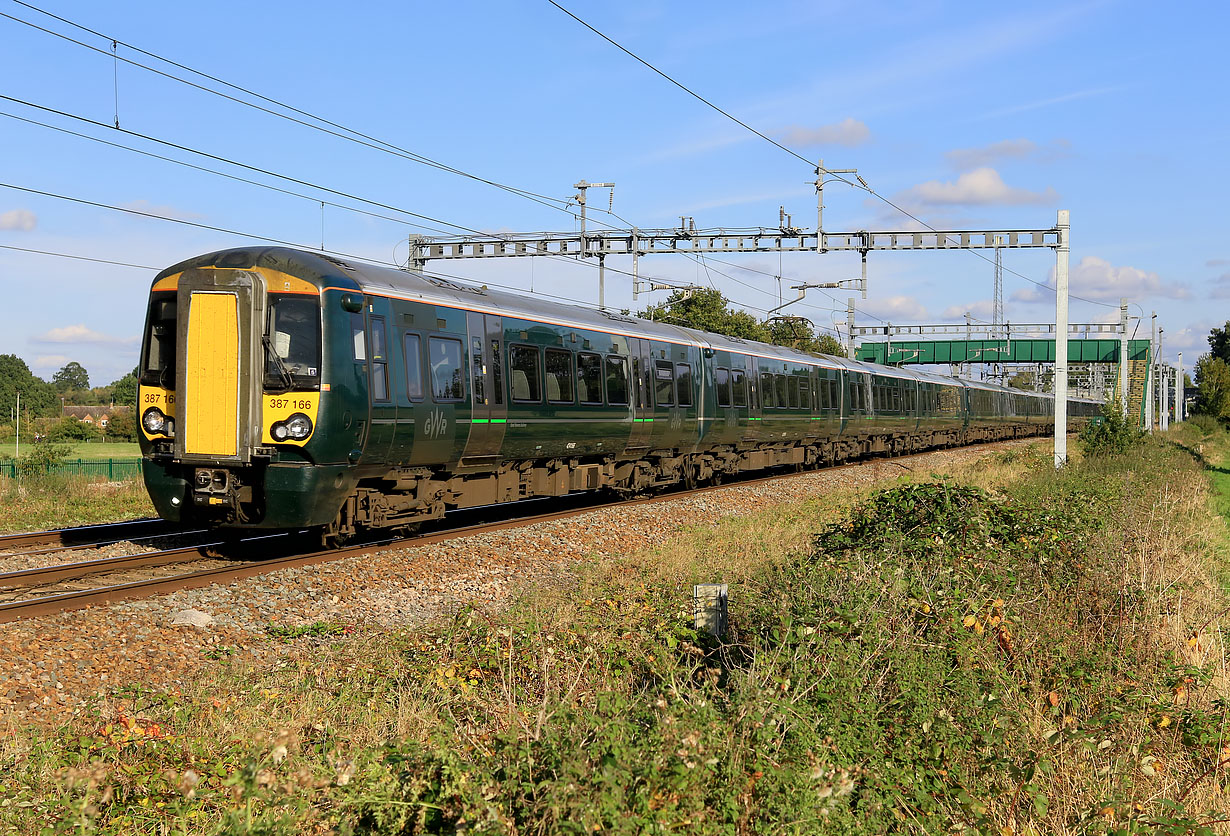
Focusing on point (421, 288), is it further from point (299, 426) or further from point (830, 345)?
point (830, 345)

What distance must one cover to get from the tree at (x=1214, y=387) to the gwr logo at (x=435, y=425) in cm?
6987

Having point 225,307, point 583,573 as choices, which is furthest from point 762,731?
point 225,307

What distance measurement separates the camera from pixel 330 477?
424 inches

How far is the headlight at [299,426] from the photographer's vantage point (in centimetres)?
1048

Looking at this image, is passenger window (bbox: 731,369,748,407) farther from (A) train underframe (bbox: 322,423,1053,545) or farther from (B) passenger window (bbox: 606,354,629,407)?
(B) passenger window (bbox: 606,354,629,407)

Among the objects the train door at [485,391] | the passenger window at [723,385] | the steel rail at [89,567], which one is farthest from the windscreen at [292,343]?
the passenger window at [723,385]

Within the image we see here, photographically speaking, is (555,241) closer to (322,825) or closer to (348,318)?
(348,318)

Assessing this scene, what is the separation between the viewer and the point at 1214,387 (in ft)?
241

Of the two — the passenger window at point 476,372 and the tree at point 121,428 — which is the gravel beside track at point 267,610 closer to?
the passenger window at point 476,372

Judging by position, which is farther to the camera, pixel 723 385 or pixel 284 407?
pixel 723 385

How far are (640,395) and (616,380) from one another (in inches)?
39.1

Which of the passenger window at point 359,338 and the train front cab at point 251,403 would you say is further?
the passenger window at point 359,338

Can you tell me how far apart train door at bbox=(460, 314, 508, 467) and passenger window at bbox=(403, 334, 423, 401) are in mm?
1074

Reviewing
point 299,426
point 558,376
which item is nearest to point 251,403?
point 299,426
